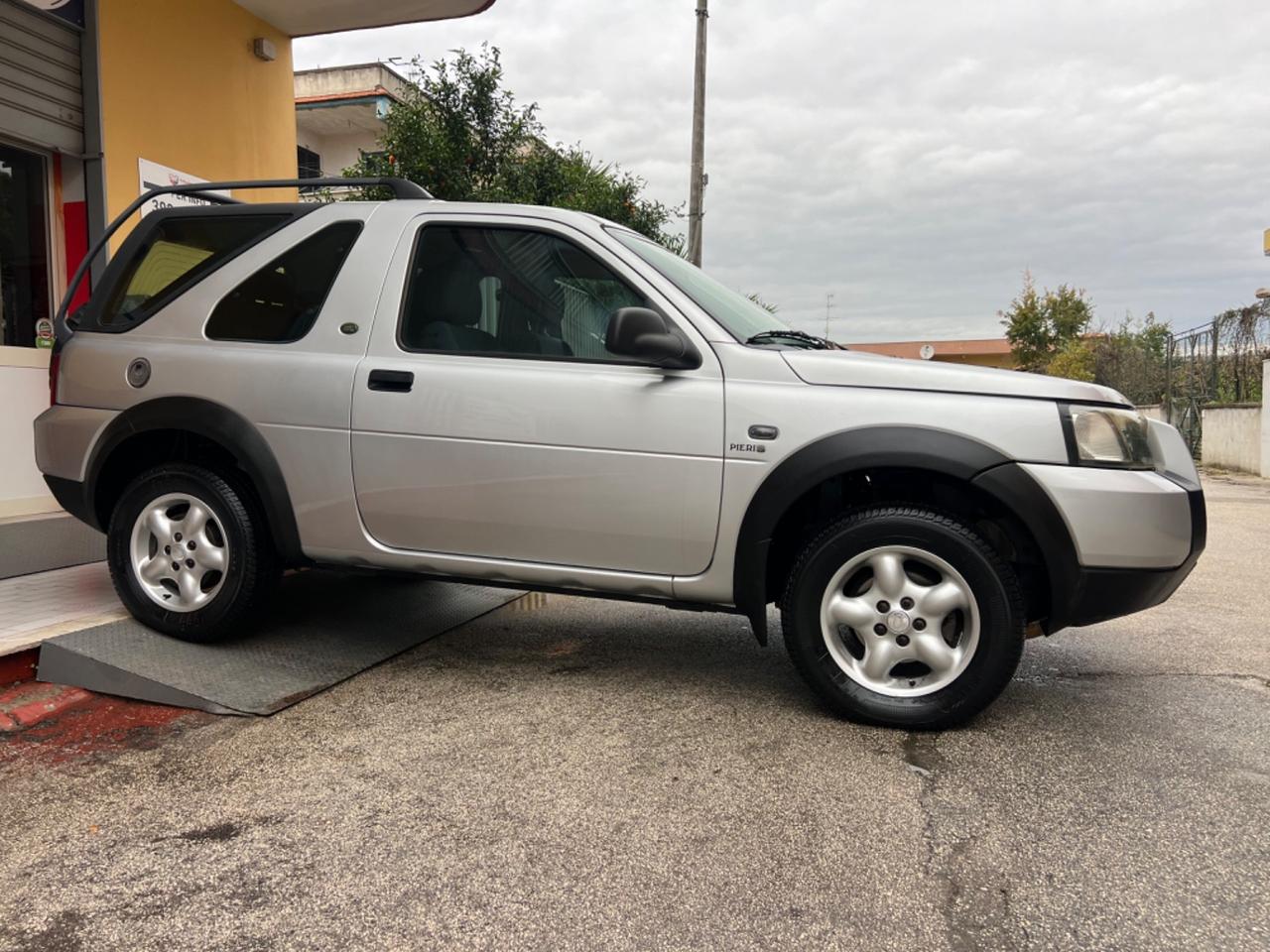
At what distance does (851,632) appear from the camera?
3240mm

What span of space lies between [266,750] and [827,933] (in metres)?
1.91

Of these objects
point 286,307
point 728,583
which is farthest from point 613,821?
point 286,307

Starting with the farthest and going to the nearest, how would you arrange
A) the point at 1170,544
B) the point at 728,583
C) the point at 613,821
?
the point at 728,583
the point at 1170,544
the point at 613,821

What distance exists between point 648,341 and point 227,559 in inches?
77.6

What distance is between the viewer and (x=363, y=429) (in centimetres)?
356

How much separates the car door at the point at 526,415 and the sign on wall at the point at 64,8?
367 centimetres

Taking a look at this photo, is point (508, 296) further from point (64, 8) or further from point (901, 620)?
point (64, 8)

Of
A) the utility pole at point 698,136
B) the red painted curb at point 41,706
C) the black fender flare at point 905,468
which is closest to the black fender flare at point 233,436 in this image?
the red painted curb at point 41,706

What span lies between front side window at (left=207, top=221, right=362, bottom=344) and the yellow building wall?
300 cm

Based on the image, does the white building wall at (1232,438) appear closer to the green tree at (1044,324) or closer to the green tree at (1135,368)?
the green tree at (1135,368)

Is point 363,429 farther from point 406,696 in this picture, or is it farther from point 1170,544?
point 1170,544

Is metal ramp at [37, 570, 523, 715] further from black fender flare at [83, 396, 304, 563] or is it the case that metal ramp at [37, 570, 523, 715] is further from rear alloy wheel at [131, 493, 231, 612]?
black fender flare at [83, 396, 304, 563]

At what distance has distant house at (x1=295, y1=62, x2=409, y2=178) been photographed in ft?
68.9

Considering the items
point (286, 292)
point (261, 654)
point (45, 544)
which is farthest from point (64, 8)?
point (261, 654)
